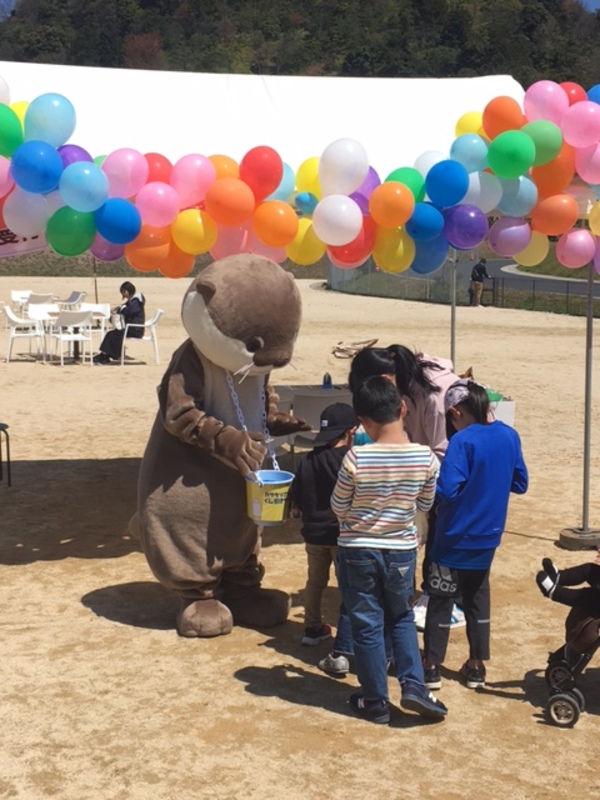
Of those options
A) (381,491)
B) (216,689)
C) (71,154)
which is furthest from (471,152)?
(216,689)

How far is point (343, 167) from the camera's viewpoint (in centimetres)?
674

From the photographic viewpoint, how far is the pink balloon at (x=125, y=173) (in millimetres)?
6574

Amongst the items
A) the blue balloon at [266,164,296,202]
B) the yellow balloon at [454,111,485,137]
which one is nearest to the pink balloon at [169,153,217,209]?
the blue balloon at [266,164,296,202]

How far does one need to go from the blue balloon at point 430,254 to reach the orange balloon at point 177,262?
1.44m

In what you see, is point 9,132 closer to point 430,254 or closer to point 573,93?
point 430,254

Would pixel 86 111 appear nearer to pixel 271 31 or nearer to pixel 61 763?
pixel 61 763

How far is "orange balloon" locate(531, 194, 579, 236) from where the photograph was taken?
706cm

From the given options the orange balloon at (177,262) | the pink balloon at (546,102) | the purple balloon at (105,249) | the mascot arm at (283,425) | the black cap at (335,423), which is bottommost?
the mascot arm at (283,425)

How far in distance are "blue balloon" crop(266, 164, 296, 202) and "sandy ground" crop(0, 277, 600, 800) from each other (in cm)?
249

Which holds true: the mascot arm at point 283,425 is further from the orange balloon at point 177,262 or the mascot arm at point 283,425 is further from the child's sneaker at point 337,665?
the child's sneaker at point 337,665

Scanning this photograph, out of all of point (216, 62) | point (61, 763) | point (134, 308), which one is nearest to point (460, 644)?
point (61, 763)

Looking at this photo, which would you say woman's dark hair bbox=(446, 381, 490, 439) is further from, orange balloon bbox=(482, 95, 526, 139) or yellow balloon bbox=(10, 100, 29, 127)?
yellow balloon bbox=(10, 100, 29, 127)

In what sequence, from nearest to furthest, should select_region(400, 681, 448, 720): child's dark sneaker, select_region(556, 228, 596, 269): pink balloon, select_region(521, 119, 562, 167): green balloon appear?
select_region(400, 681, 448, 720): child's dark sneaker
select_region(521, 119, 562, 167): green balloon
select_region(556, 228, 596, 269): pink balloon

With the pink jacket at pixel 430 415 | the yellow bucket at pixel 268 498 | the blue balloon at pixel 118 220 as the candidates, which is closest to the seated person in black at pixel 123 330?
the blue balloon at pixel 118 220
